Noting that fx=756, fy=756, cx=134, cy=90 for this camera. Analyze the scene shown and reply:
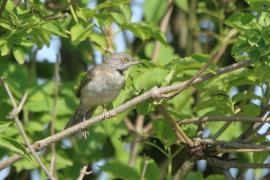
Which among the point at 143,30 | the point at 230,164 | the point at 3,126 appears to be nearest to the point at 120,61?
the point at 143,30

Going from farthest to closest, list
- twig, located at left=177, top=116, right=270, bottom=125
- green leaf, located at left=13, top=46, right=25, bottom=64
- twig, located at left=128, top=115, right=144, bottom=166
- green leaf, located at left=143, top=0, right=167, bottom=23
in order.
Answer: twig, located at left=128, top=115, right=144, bottom=166 → green leaf, located at left=143, top=0, right=167, bottom=23 → green leaf, located at left=13, top=46, right=25, bottom=64 → twig, located at left=177, top=116, right=270, bottom=125

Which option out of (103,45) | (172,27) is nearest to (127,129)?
(103,45)

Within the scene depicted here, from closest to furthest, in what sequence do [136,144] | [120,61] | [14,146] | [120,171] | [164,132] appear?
[14,146] < [120,171] < [164,132] < [120,61] < [136,144]

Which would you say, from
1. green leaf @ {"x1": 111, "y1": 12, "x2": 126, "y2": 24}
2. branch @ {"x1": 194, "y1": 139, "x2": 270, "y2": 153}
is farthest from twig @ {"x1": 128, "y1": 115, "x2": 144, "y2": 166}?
branch @ {"x1": 194, "y1": 139, "x2": 270, "y2": 153}

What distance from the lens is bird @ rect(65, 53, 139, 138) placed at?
6.05m

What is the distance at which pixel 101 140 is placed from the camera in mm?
6668

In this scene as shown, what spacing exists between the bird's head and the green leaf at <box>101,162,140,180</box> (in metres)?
1.38

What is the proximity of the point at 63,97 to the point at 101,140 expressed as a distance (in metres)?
0.51

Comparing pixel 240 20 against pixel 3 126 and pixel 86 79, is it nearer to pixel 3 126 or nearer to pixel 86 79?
pixel 86 79

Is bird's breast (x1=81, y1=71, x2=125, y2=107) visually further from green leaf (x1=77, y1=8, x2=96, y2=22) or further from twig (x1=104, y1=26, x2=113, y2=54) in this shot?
green leaf (x1=77, y1=8, x2=96, y2=22)

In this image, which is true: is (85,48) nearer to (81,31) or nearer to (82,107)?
(82,107)

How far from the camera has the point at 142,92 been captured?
16.1 ft

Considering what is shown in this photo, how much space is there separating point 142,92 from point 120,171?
530 mm

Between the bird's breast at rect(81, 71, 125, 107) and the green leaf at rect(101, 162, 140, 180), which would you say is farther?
the bird's breast at rect(81, 71, 125, 107)
